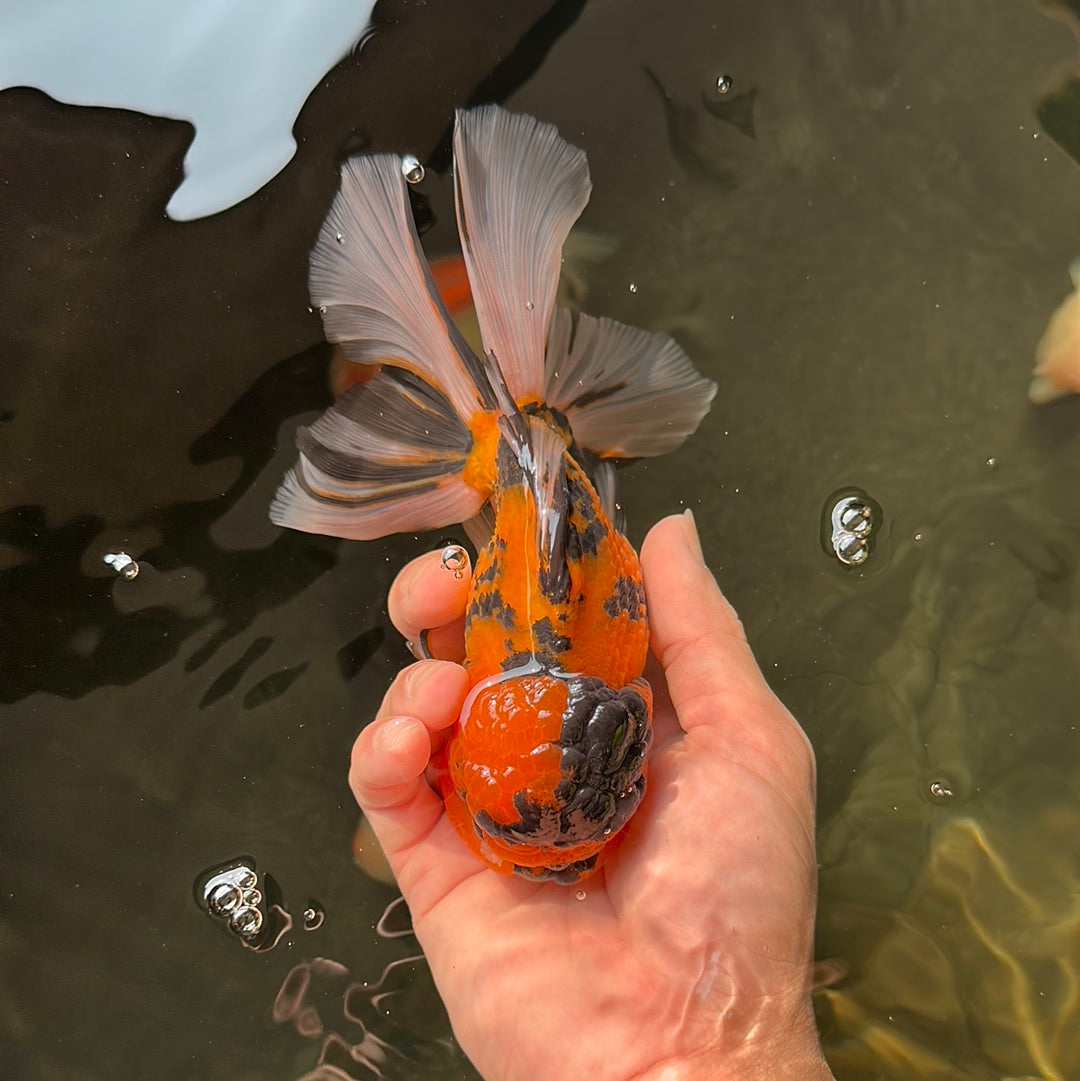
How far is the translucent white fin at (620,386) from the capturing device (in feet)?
6.41

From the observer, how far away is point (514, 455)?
1.68 metres

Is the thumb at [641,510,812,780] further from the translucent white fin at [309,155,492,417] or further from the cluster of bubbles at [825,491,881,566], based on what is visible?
the cluster of bubbles at [825,491,881,566]

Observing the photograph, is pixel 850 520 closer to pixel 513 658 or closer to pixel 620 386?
pixel 620 386

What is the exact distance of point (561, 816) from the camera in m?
1.36

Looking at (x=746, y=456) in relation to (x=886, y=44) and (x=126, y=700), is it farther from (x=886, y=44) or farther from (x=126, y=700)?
(x=126, y=700)

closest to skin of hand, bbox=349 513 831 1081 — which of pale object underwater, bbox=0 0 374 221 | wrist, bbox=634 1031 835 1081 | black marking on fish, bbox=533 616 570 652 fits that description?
wrist, bbox=634 1031 835 1081

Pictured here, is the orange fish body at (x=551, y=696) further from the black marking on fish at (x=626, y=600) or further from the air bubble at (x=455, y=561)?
the air bubble at (x=455, y=561)

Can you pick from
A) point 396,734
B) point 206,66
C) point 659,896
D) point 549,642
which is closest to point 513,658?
point 549,642

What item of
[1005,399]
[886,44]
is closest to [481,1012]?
[1005,399]

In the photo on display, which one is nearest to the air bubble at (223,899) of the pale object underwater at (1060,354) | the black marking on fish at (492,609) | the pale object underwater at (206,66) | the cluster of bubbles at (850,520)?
the black marking on fish at (492,609)

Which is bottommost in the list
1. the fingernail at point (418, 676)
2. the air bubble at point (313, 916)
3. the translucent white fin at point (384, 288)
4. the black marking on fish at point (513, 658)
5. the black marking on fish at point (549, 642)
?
the air bubble at point (313, 916)

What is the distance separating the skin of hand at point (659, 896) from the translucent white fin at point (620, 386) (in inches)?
12.6

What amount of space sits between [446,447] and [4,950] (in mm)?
1467

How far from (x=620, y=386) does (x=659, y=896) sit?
3.18 ft
